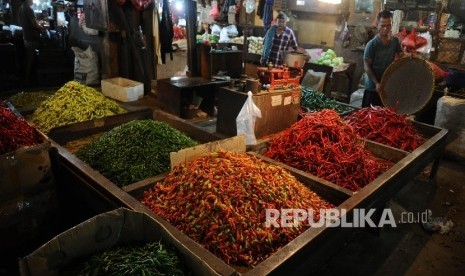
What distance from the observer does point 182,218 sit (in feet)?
8.55

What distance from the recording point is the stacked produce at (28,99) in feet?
19.8

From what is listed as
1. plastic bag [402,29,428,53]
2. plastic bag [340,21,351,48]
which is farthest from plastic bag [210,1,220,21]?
plastic bag [402,29,428,53]

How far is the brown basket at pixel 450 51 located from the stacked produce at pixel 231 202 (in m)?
7.71

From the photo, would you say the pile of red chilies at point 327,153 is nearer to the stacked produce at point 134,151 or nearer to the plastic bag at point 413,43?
the stacked produce at point 134,151

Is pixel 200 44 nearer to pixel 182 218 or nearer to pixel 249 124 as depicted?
pixel 249 124

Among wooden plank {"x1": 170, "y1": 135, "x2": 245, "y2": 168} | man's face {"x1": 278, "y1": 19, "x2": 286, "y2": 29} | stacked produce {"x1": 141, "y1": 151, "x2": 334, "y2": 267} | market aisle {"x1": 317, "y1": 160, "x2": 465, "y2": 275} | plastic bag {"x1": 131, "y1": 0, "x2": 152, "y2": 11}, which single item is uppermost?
plastic bag {"x1": 131, "y1": 0, "x2": 152, "y2": 11}

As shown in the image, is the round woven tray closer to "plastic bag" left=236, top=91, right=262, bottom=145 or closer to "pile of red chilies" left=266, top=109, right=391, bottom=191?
"pile of red chilies" left=266, top=109, right=391, bottom=191

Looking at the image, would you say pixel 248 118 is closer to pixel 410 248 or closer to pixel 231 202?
pixel 231 202

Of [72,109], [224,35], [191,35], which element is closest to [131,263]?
[72,109]

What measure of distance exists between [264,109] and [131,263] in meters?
3.04

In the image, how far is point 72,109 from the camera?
512cm

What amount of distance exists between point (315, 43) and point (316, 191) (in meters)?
10.8

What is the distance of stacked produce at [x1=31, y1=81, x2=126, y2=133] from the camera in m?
4.96

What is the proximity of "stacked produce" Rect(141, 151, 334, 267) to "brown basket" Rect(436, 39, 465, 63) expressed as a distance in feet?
25.3
